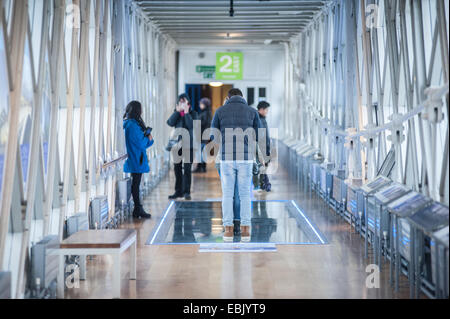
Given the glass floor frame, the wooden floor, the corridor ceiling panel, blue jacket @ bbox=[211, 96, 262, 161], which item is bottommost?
the wooden floor

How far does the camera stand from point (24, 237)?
15.5 feet

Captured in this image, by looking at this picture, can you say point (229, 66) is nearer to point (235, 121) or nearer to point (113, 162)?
point (113, 162)

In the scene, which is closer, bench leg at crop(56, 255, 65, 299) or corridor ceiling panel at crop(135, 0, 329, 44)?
bench leg at crop(56, 255, 65, 299)

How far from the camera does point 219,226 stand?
26.5 ft

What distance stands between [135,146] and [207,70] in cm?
1152

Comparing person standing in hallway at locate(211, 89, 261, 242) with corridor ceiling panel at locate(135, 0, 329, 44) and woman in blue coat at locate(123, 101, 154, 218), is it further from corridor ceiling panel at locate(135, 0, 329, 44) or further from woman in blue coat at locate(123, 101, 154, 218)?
corridor ceiling panel at locate(135, 0, 329, 44)

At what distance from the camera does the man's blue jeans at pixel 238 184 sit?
22.9 ft

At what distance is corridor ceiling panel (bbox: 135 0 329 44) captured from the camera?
11.2 metres

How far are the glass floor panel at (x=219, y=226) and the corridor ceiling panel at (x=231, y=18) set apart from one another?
3483 mm

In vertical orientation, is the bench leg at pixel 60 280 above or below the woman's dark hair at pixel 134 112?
below

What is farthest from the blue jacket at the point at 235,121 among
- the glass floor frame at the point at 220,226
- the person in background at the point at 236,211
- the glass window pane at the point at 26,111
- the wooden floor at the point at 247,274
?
the glass window pane at the point at 26,111

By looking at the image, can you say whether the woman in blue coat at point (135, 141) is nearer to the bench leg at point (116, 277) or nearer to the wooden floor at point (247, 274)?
the wooden floor at point (247, 274)

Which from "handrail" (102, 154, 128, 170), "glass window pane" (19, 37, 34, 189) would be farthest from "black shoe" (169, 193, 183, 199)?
"glass window pane" (19, 37, 34, 189)
